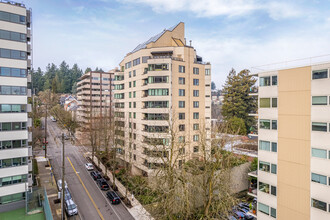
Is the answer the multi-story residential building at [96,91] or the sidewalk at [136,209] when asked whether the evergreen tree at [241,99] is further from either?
the multi-story residential building at [96,91]

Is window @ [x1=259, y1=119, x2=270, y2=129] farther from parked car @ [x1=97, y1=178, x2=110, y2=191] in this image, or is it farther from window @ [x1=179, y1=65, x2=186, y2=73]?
parked car @ [x1=97, y1=178, x2=110, y2=191]

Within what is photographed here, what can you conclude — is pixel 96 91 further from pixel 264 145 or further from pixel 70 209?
pixel 264 145

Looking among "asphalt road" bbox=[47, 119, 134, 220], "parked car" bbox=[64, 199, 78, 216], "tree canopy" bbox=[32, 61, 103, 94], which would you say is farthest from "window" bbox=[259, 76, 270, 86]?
"tree canopy" bbox=[32, 61, 103, 94]

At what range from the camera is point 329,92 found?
16.5 meters

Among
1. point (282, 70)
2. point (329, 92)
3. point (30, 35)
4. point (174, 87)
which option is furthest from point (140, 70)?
point (329, 92)

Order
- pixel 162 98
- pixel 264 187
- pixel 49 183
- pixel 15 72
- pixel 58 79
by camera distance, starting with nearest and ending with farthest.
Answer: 1. pixel 264 187
2. pixel 15 72
3. pixel 162 98
4. pixel 49 183
5. pixel 58 79

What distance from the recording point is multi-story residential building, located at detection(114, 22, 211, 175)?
33.5 m

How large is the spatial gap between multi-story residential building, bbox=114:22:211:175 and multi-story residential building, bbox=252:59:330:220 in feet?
40.1

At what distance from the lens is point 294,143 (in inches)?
732

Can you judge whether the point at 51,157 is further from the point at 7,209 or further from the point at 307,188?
the point at 307,188

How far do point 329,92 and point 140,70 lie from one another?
27936 millimetres

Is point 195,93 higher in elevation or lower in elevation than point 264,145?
higher

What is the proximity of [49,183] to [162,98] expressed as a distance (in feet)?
81.1

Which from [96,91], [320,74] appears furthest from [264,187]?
[96,91]
